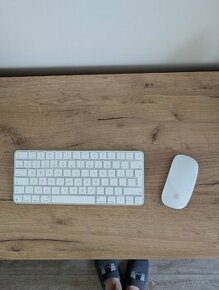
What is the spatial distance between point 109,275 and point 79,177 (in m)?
0.63

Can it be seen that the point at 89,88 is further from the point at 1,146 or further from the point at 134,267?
the point at 134,267

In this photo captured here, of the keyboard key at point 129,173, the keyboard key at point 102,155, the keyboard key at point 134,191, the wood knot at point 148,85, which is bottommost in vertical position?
the keyboard key at point 134,191

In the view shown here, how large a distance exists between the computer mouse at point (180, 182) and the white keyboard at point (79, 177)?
0.06 metres

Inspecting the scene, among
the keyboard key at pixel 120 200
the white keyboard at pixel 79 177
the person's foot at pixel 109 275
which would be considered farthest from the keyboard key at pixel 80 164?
the person's foot at pixel 109 275

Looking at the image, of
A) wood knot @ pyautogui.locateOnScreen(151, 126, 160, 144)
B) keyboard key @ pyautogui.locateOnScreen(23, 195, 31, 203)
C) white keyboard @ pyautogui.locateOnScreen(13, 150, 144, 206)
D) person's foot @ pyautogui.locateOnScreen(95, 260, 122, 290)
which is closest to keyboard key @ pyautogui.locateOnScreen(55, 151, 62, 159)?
white keyboard @ pyautogui.locateOnScreen(13, 150, 144, 206)

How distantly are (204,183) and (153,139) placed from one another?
0.14 metres

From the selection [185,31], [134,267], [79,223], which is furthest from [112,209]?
[134,267]

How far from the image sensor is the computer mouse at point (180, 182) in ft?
2.33

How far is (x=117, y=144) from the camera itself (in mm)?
754

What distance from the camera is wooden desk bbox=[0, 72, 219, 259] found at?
71 cm

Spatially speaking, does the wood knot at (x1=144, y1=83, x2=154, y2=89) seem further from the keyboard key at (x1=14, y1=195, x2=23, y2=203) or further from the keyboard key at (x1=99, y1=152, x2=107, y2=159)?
the keyboard key at (x1=14, y1=195, x2=23, y2=203)

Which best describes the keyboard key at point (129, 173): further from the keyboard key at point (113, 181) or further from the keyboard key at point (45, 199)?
the keyboard key at point (45, 199)

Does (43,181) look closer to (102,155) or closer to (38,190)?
(38,190)

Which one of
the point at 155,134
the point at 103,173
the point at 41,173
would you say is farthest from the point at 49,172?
the point at 155,134
